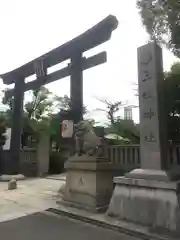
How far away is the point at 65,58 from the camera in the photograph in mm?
9516

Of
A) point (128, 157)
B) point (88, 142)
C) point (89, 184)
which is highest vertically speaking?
point (88, 142)

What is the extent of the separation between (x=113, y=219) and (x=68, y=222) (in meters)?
0.79

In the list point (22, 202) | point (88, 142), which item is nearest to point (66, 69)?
point (88, 142)

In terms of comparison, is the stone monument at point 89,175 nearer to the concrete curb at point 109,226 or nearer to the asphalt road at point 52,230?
the concrete curb at point 109,226

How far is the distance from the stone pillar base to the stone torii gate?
4099 millimetres

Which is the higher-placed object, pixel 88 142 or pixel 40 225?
pixel 88 142

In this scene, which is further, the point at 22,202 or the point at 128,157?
the point at 128,157

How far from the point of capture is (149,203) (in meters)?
3.98

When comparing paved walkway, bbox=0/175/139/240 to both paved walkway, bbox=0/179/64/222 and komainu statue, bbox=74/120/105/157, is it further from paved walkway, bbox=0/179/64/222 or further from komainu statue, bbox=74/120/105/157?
komainu statue, bbox=74/120/105/157

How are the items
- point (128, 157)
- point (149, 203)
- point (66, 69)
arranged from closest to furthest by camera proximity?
point (149, 203) → point (128, 157) → point (66, 69)

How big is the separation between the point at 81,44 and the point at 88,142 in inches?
166

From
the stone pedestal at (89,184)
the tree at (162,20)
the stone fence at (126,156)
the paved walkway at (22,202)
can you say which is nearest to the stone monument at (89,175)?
the stone pedestal at (89,184)

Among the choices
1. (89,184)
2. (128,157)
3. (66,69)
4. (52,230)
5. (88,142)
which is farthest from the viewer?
(66,69)

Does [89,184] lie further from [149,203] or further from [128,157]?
[128,157]
